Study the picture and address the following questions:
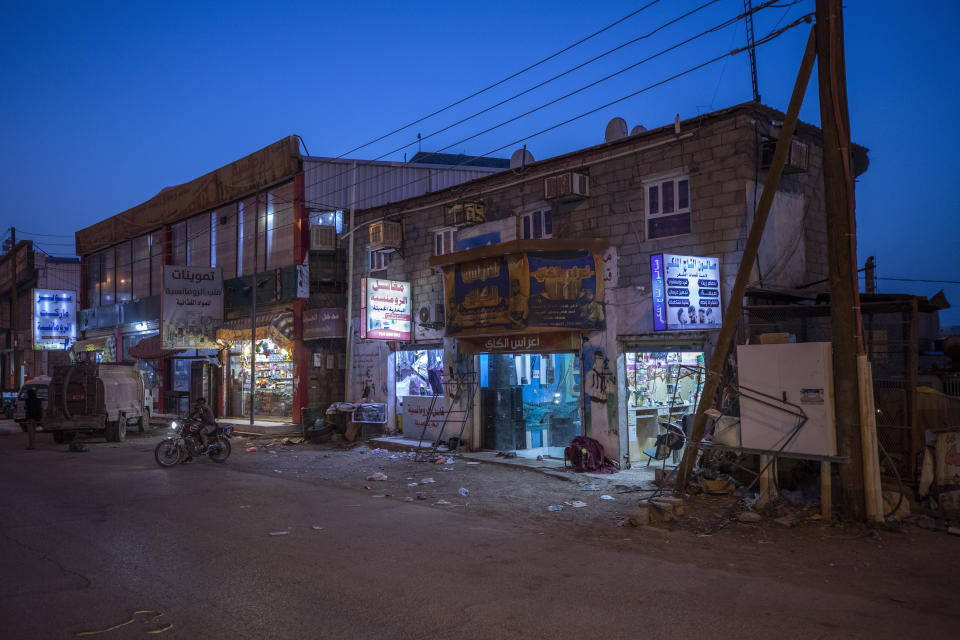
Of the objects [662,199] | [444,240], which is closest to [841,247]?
[662,199]

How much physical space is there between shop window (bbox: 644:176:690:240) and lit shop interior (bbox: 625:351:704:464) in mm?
2694

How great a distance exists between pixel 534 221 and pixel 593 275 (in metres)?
2.67

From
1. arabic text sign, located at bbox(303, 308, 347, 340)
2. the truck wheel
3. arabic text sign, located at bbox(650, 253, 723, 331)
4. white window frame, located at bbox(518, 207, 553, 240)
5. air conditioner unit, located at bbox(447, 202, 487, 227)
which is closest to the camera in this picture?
arabic text sign, located at bbox(650, 253, 723, 331)

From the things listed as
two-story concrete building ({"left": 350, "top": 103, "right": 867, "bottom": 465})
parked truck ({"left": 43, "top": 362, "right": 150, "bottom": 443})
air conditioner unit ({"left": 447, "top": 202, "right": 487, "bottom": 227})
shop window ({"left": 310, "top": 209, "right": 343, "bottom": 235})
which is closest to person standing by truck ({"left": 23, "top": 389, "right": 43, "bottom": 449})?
parked truck ({"left": 43, "top": 362, "right": 150, "bottom": 443})

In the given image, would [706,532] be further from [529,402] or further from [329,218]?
[329,218]

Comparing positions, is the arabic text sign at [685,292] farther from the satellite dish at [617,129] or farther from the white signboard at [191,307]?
the white signboard at [191,307]

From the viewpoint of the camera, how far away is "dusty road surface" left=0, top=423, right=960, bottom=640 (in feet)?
17.5

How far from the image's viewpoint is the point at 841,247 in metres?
8.93

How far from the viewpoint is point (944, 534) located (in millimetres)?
8234

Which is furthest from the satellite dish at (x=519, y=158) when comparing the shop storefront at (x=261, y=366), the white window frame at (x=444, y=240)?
the shop storefront at (x=261, y=366)

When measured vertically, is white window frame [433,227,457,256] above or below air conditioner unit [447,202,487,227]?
below

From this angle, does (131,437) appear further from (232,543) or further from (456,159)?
(456,159)

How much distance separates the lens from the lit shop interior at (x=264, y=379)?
965 inches

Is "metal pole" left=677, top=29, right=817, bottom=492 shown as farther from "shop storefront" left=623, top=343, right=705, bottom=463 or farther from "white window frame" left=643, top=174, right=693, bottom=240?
"shop storefront" left=623, top=343, right=705, bottom=463
